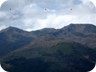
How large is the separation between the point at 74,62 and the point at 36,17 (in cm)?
151

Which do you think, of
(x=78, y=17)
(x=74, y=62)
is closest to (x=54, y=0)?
(x=78, y=17)

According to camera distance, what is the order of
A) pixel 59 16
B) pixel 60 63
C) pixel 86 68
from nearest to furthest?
pixel 86 68, pixel 59 16, pixel 60 63

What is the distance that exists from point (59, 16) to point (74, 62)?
126cm

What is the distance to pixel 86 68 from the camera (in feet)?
20.0

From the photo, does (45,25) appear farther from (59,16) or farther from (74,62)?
(74,62)

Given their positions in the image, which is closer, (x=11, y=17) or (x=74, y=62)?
(x=11, y=17)

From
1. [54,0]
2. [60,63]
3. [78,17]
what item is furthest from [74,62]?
[54,0]

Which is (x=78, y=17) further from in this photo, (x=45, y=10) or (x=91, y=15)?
(x=45, y=10)

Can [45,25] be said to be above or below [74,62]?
above

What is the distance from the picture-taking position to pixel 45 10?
255 inches

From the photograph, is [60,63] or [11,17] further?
[60,63]

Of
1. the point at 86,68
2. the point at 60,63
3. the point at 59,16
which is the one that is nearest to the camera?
the point at 86,68

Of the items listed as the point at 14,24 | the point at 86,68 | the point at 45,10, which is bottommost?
the point at 86,68

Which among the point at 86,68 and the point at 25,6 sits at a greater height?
the point at 25,6
